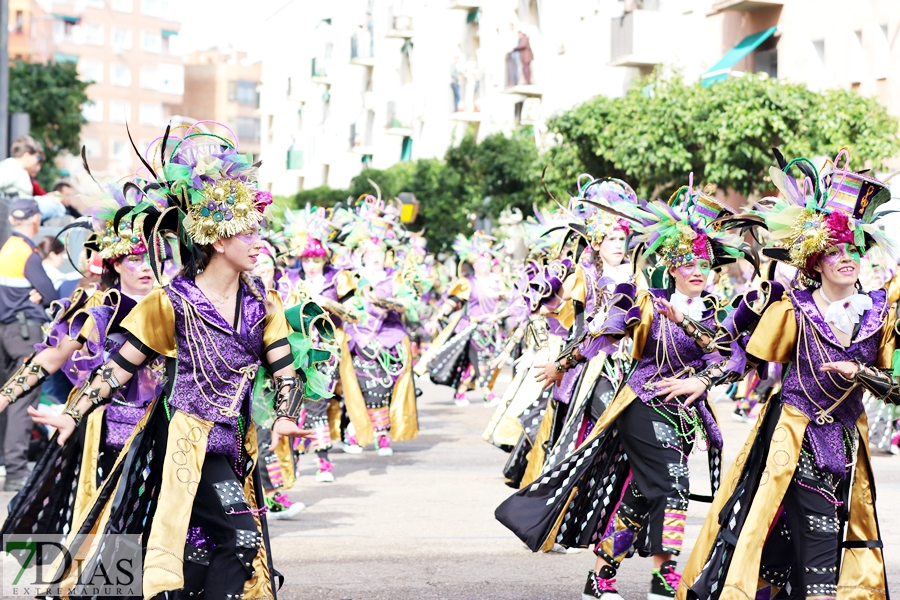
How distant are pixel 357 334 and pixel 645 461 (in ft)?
20.3

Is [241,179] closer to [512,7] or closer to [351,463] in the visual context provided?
[351,463]

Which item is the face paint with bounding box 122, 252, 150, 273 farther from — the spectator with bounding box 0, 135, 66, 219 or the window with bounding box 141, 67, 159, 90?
the window with bounding box 141, 67, 159, 90

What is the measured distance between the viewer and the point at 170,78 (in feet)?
384

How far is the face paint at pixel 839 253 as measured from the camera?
5.77 meters

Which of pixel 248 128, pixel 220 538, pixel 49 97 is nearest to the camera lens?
pixel 220 538

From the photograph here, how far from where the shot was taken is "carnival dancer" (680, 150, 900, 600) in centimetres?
575

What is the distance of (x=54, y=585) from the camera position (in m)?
5.98

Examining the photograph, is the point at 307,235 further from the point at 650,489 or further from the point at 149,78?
the point at 149,78

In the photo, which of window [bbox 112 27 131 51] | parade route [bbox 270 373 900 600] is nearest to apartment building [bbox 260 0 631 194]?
parade route [bbox 270 373 900 600]

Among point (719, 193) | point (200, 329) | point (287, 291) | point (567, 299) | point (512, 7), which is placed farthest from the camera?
point (512, 7)

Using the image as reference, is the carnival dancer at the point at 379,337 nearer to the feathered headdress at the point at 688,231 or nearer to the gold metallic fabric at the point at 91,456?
the gold metallic fabric at the point at 91,456

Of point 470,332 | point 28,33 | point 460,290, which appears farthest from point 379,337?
point 28,33

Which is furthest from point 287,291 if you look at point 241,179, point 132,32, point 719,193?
point 132,32

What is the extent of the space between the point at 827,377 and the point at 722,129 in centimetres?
1870
